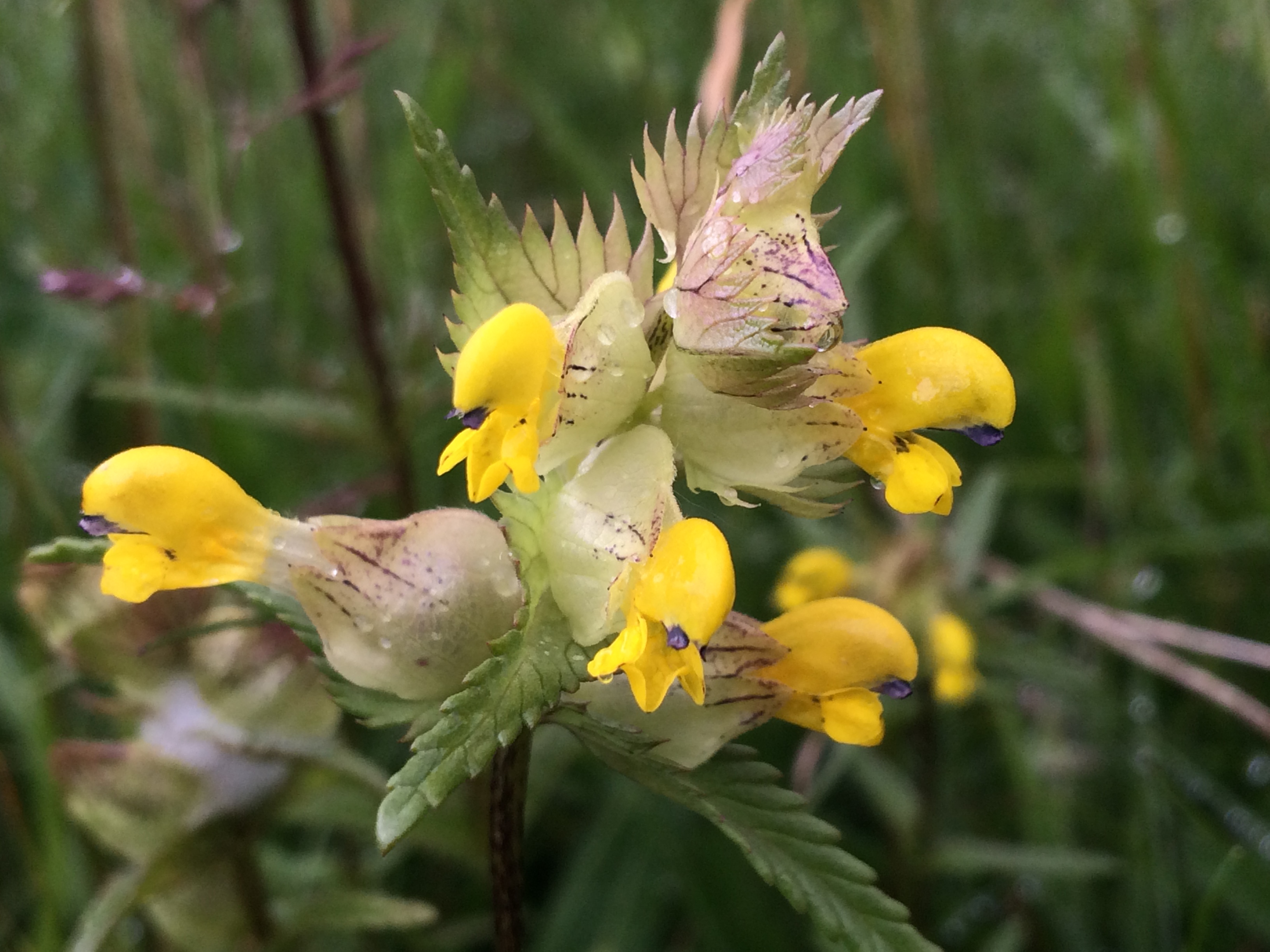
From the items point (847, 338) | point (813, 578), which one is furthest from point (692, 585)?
point (847, 338)

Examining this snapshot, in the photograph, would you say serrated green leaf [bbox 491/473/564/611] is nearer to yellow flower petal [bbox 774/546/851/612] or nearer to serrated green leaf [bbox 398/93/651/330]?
serrated green leaf [bbox 398/93/651/330]

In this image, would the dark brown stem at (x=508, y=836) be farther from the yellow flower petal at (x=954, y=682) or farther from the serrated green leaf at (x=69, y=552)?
the yellow flower petal at (x=954, y=682)

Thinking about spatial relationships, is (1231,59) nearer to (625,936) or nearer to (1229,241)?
(1229,241)

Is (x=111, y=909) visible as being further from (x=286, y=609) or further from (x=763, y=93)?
(x=763, y=93)

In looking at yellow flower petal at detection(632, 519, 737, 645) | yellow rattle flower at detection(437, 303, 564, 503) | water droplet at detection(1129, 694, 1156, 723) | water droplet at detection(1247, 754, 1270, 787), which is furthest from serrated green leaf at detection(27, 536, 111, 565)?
water droplet at detection(1247, 754, 1270, 787)

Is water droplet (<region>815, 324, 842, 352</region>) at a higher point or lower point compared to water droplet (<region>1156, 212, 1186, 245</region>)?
higher
